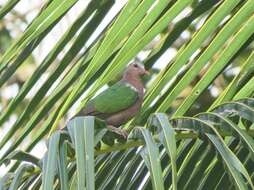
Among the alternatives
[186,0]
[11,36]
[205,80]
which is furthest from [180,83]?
[11,36]

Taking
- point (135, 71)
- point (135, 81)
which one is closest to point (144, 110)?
point (135, 81)

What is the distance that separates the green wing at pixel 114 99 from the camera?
12.8 feet

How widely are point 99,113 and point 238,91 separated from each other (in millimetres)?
1291

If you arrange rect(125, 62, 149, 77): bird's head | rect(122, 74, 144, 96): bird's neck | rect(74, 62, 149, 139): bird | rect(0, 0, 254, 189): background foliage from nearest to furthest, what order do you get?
rect(0, 0, 254, 189): background foliage
rect(74, 62, 149, 139): bird
rect(122, 74, 144, 96): bird's neck
rect(125, 62, 149, 77): bird's head

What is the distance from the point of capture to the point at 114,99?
4047 millimetres

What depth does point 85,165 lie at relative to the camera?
195cm

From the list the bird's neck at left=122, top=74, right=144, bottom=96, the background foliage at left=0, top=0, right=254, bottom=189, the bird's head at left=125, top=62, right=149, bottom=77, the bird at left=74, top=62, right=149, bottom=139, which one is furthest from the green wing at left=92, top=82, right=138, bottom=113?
the background foliage at left=0, top=0, right=254, bottom=189

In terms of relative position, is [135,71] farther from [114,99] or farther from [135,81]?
[114,99]

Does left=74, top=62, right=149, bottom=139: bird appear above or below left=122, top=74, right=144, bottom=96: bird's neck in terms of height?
below

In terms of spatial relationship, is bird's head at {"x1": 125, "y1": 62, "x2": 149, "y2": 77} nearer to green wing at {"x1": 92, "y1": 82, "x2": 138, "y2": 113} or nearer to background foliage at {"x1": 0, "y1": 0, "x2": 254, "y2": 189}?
green wing at {"x1": 92, "y1": 82, "x2": 138, "y2": 113}

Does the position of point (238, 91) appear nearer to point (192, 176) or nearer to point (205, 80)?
point (205, 80)

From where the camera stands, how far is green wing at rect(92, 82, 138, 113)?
12.8 feet

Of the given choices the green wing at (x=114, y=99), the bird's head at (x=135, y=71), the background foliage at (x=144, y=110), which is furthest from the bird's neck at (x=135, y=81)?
the background foliage at (x=144, y=110)

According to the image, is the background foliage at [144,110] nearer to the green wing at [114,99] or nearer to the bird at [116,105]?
the bird at [116,105]
